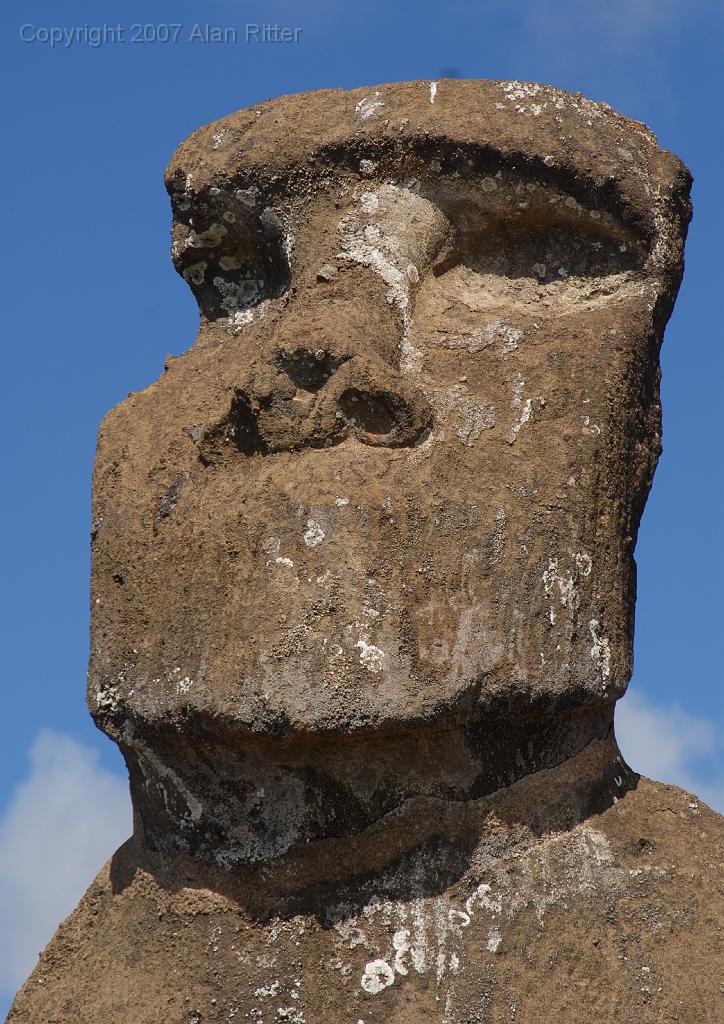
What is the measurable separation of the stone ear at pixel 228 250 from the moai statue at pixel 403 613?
57 millimetres

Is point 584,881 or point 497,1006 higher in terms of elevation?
point 584,881

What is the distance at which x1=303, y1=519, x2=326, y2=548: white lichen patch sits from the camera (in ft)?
14.4

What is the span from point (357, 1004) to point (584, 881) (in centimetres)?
55

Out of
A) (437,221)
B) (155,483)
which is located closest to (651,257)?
(437,221)

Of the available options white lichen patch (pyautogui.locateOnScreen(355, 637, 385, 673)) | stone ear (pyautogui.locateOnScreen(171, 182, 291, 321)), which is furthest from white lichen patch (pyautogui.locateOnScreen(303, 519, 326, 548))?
stone ear (pyautogui.locateOnScreen(171, 182, 291, 321))

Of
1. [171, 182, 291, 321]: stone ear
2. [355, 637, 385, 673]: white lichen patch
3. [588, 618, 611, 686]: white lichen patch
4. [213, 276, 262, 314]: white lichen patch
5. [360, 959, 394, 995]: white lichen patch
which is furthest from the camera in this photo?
[213, 276, 262, 314]: white lichen patch

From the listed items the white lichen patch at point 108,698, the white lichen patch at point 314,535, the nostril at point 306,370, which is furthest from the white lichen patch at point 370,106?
the white lichen patch at point 108,698

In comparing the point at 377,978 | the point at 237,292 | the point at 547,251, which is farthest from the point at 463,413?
the point at 377,978

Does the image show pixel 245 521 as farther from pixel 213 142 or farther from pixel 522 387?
pixel 213 142

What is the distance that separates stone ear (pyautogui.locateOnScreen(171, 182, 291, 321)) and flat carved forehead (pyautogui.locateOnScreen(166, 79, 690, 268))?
0.04 metres

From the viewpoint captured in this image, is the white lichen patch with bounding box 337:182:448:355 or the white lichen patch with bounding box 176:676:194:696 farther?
the white lichen patch with bounding box 337:182:448:355

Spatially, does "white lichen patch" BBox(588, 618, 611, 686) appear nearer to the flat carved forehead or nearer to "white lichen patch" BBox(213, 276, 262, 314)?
the flat carved forehead

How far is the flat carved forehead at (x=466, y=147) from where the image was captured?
4.91 metres

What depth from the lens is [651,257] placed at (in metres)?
4.94
